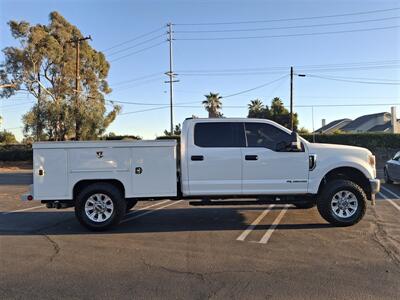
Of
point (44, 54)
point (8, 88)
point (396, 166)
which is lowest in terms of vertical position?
point (396, 166)

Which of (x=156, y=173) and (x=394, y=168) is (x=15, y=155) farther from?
(x=156, y=173)

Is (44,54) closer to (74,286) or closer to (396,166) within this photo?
(396,166)

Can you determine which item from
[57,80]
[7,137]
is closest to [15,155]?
[57,80]

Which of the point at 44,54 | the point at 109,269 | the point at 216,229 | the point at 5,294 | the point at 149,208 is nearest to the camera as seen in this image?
the point at 5,294

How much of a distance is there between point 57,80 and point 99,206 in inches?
1489

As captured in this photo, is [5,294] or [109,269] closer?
[5,294]

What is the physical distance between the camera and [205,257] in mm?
6086

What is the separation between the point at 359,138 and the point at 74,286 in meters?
34.1

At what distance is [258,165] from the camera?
8109 mm

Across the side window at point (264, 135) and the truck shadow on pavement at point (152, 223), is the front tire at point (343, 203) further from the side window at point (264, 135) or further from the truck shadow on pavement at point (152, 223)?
the side window at point (264, 135)

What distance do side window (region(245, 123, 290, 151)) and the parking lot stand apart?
1160 millimetres

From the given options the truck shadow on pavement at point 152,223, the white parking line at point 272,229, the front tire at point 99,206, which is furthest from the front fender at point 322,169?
the front tire at point 99,206

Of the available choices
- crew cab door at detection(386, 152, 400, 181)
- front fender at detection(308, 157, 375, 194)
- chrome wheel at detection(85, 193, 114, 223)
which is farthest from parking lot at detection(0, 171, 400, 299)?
crew cab door at detection(386, 152, 400, 181)

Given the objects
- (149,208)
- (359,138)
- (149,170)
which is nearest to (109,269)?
(149,170)
